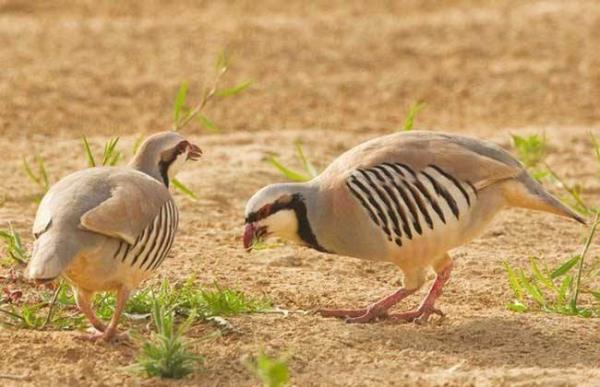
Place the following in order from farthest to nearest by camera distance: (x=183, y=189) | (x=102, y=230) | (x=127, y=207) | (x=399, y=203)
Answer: (x=183, y=189), (x=399, y=203), (x=127, y=207), (x=102, y=230)

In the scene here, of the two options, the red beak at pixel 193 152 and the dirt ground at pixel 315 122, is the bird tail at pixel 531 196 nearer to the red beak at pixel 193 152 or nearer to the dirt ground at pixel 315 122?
the dirt ground at pixel 315 122

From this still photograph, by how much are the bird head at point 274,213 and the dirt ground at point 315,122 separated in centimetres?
30

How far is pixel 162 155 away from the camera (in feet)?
18.9

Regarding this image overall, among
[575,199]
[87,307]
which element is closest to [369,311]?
[87,307]

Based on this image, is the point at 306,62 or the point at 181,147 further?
the point at 306,62

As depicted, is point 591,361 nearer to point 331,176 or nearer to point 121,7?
point 331,176

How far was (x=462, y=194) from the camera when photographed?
5.57 meters

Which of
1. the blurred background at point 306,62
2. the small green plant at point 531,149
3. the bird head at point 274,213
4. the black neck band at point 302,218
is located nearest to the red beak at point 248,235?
the bird head at point 274,213

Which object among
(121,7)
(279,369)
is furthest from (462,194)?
(121,7)

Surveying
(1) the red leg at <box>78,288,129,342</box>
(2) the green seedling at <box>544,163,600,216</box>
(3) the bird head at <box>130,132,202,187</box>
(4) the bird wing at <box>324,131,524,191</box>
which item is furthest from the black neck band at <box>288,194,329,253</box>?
(2) the green seedling at <box>544,163,600,216</box>

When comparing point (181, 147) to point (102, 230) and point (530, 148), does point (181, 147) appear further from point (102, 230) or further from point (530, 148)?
point (530, 148)

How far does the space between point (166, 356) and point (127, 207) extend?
0.54 meters

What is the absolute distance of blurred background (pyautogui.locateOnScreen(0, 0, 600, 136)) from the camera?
970 centimetres

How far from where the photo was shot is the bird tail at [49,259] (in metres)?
4.56
